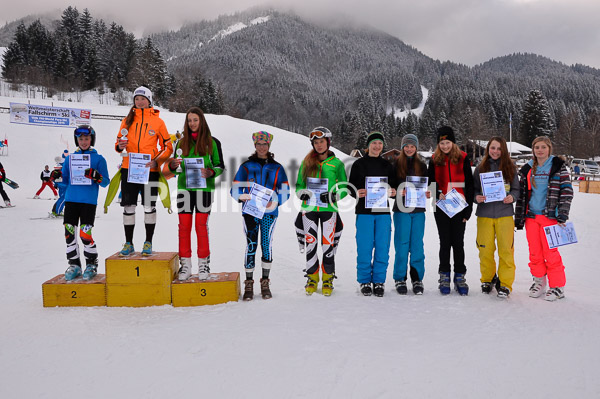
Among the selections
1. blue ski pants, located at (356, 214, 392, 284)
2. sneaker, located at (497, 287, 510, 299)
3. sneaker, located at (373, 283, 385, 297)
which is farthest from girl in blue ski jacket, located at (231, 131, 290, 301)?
sneaker, located at (497, 287, 510, 299)

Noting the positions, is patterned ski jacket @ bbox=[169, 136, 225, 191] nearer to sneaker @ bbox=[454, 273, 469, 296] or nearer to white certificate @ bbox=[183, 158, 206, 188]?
white certificate @ bbox=[183, 158, 206, 188]

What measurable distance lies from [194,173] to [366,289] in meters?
2.57

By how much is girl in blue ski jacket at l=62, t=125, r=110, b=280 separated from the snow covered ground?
59 centimetres

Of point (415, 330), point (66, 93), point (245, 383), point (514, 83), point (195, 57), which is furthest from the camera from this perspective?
point (195, 57)

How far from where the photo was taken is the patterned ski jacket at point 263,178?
4.27m

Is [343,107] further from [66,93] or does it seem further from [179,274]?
[179,274]

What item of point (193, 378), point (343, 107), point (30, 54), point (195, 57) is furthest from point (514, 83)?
point (193, 378)

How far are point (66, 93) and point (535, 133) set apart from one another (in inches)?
2912

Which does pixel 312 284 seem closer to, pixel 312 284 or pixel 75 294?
pixel 312 284

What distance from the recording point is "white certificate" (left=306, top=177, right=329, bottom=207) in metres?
4.25

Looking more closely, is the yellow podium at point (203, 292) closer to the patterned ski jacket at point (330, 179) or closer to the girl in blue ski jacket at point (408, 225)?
the patterned ski jacket at point (330, 179)

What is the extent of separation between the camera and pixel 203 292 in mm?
4059

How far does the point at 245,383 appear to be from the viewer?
8.21 ft

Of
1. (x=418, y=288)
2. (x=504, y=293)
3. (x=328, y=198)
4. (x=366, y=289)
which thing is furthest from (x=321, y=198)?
(x=504, y=293)
